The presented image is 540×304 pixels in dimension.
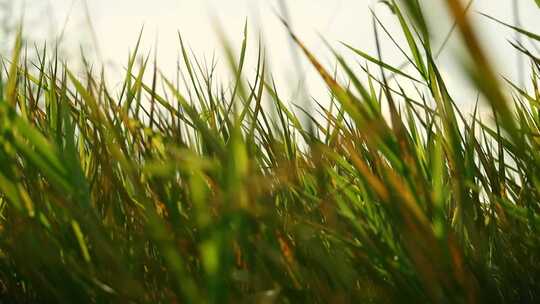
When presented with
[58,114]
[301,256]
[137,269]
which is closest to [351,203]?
[301,256]

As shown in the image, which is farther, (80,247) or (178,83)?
(178,83)

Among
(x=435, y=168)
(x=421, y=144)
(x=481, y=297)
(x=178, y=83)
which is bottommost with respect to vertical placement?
(x=481, y=297)

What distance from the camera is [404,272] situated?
52 cm

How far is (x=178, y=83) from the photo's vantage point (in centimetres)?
93

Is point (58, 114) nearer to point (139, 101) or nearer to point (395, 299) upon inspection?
point (139, 101)

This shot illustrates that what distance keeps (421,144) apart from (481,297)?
338mm

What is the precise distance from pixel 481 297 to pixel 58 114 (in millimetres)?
508

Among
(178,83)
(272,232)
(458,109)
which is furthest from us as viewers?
(178,83)

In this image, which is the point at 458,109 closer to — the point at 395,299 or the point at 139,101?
the point at 395,299

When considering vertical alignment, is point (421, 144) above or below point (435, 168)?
above

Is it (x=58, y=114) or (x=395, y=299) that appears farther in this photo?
(x=58, y=114)

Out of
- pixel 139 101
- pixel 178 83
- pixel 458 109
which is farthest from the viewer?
A: pixel 178 83

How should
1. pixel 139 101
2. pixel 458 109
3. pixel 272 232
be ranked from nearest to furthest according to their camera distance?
pixel 272 232, pixel 458 109, pixel 139 101

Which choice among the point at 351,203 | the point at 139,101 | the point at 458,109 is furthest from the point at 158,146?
the point at 458,109
